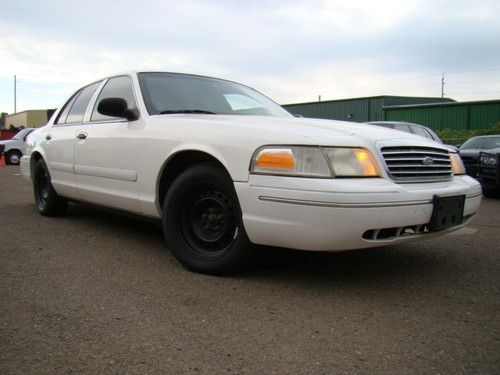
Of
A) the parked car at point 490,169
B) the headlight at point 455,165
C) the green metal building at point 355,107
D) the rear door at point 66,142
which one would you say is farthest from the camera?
the green metal building at point 355,107

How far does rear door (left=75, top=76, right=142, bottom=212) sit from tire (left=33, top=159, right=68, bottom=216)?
0.98m

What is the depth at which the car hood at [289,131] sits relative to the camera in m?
2.87

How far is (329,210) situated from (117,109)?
1.96m

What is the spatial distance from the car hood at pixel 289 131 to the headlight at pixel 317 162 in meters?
0.05

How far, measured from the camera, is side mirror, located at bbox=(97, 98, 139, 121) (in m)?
3.75

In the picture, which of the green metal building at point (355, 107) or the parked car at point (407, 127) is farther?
the green metal building at point (355, 107)

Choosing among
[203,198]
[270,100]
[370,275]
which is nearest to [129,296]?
[203,198]

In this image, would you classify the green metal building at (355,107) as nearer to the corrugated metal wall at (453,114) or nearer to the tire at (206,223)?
the corrugated metal wall at (453,114)

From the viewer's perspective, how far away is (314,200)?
8.87 ft

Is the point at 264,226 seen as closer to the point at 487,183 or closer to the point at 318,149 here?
the point at 318,149

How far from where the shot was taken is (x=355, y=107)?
31.0 m

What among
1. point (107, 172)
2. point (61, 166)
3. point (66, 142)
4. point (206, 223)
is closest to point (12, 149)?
point (61, 166)

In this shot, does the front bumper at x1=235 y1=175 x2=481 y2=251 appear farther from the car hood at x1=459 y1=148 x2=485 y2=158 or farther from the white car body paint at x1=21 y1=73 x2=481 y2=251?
the car hood at x1=459 y1=148 x2=485 y2=158

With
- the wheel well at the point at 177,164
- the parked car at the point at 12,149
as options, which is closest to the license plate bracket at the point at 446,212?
the wheel well at the point at 177,164
